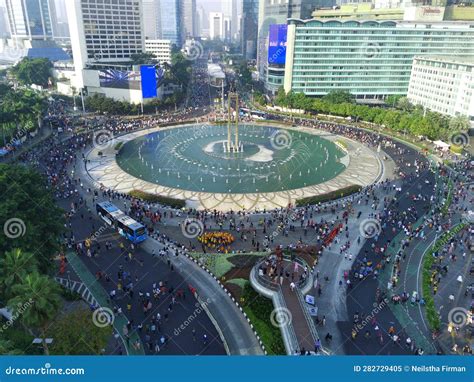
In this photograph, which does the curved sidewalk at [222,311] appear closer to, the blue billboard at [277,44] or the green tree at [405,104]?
the green tree at [405,104]

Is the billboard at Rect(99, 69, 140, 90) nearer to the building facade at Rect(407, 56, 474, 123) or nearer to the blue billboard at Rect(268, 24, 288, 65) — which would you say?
the blue billboard at Rect(268, 24, 288, 65)

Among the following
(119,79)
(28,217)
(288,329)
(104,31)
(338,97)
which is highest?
(104,31)

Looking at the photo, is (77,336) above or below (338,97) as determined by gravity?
below

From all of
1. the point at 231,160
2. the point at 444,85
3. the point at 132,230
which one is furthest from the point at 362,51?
the point at 132,230

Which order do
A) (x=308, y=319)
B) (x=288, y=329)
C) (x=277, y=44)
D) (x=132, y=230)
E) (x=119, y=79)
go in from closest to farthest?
1. (x=288, y=329)
2. (x=308, y=319)
3. (x=132, y=230)
4. (x=119, y=79)
5. (x=277, y=44)

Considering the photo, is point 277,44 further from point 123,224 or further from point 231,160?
point 123,224

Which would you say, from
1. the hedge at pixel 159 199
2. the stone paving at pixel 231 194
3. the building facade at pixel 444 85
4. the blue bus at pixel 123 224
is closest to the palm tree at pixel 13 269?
the blue bus at pixel 123 224
